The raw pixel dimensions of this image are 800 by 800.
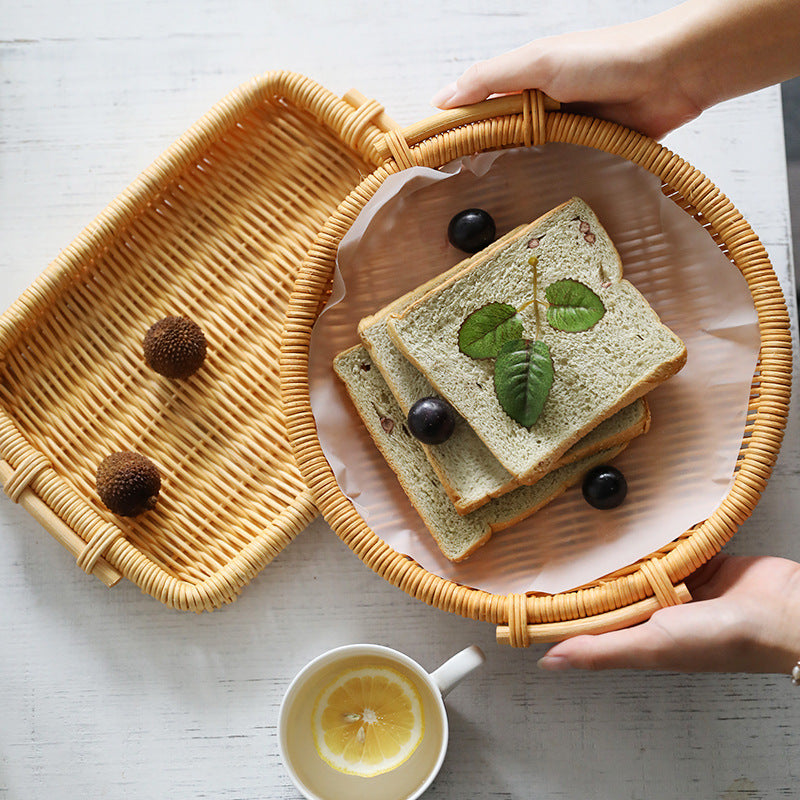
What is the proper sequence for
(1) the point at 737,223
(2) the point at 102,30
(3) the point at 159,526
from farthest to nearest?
(2) the point at 102,30, (3) the point at 159,526, (1) the point at 737,223

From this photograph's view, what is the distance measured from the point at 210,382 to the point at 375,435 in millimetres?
327

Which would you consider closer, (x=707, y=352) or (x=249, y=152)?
(x=707, y=352)

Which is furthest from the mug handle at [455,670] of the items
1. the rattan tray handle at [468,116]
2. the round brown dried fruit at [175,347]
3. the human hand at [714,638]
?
the rattan tray handle at [468,116]

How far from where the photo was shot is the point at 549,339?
1256 mm

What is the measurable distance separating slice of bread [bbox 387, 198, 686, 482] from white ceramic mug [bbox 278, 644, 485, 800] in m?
0.36

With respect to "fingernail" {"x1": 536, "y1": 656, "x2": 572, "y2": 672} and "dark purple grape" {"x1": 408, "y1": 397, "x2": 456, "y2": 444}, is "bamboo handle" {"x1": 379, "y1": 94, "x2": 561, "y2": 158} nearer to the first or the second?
"dark purple grape" {"x1": 408, "y1": 397, "x2": 456, "y2": 444}

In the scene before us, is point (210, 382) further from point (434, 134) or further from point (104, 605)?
point (434, 134)

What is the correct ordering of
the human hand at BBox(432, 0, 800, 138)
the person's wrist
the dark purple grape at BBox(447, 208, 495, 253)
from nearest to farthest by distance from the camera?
1. the person's wrist
2. the human hand at BBox(432, 0, 800, 138)
3. the dark purple grape at BBox(447, 208, 495, 253)

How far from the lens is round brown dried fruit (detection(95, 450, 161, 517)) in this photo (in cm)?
127

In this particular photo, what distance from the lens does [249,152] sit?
1.42 m

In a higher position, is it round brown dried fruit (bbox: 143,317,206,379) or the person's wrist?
round brown dried fruit (bbox: 143,317,206,379)

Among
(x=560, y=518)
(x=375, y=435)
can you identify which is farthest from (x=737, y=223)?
(x=375, y=435)

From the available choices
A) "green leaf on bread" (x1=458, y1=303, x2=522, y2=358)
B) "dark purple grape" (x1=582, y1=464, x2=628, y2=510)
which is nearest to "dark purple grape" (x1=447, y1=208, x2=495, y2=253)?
"green leaf on bread" (x1=458, y1=303, x2=522, y2=358)

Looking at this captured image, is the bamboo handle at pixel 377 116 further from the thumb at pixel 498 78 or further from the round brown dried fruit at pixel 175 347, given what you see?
the round brown dried fruit at pixel 175 347
